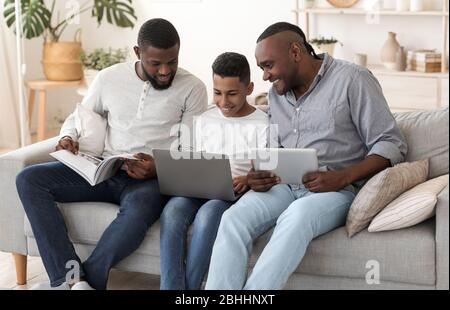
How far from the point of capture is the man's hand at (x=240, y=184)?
2.96m

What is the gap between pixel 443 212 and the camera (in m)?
2.59

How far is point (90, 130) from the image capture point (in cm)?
327

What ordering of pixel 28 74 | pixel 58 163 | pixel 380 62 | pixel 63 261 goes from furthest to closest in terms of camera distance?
1. pixel 28 74
2. pixel 380 62
3. pixel 58 163
4. pixel 63 261

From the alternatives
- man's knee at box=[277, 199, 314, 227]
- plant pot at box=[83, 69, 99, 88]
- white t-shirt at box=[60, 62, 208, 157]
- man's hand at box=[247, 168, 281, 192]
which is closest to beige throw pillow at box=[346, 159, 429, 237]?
man's knee at box=[277, 199, 314, 227]

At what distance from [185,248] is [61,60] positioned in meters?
2.88

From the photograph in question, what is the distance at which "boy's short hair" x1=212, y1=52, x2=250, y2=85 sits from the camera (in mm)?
3010

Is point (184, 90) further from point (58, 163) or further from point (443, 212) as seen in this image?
point (443, 212)

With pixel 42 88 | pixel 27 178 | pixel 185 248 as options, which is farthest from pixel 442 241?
pixel 42 88

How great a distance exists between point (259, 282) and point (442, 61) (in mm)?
2969

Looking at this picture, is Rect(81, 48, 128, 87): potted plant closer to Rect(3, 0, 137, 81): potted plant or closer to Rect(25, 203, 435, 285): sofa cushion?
Rect(3, 0, 137, 81): potted plant

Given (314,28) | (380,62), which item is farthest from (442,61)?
(314,28)

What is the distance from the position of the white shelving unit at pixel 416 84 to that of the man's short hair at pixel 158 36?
2.34 meters

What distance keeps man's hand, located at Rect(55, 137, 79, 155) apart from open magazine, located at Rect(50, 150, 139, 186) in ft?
0.12

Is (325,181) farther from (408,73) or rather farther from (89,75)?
(89,75)
